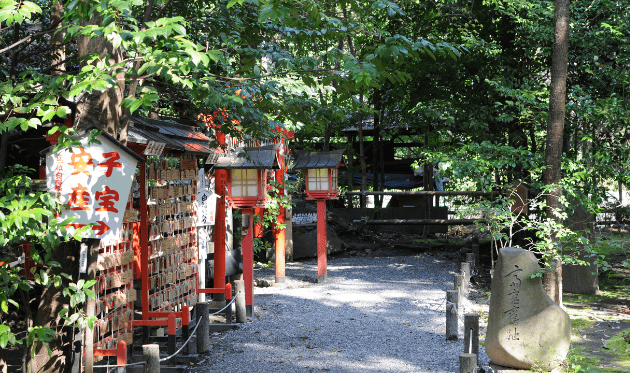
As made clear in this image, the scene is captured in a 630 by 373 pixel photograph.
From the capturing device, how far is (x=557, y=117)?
351 inches

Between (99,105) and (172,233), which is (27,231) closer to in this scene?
(99,105)

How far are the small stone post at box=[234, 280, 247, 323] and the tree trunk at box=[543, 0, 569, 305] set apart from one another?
498 centimetres

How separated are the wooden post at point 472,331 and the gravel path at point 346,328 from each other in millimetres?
446

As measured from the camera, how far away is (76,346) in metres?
5.06

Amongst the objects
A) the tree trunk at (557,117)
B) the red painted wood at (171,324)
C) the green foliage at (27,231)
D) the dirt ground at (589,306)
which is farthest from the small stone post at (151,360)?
the tree trunk at (557,117)

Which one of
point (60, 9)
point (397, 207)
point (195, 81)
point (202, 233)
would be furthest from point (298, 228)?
point (195, 81)

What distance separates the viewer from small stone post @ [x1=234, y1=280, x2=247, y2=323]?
837cm

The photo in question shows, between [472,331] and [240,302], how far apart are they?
12.4 ft

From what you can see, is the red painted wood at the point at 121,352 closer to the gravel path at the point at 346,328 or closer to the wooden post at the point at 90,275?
the wooden post at the point at 90,275

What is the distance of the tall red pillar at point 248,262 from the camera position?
8.91m

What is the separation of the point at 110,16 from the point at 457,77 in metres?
10.4

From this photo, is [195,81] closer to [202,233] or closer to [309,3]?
[309,3]

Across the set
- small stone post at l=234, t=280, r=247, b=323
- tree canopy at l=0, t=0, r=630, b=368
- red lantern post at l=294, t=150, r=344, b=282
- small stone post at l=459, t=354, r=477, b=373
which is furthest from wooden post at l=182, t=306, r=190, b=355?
red lantern post at l=294, t=150, r=344, b=282

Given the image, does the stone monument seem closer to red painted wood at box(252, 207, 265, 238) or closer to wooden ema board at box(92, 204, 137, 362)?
wooden ema board at box(92, 204, 137, 362)
